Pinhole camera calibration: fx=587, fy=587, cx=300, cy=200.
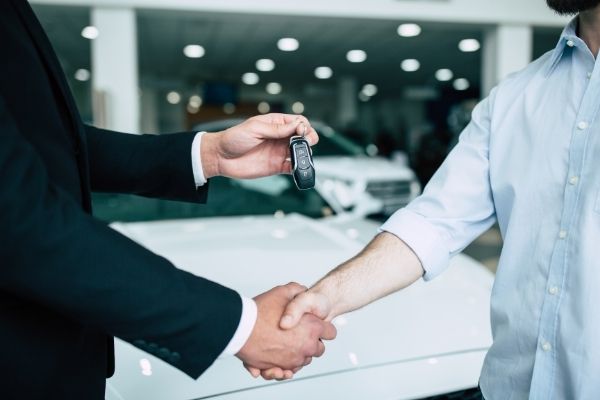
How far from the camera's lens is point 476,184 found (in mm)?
1263

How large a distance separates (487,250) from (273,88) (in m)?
13.9

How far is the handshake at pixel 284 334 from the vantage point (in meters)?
0.99

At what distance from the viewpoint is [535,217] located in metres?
1.11

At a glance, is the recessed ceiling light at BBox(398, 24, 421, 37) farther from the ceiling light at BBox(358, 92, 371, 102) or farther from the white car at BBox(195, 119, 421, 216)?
the ceiling light at BBox(358, 92, 371, 102)

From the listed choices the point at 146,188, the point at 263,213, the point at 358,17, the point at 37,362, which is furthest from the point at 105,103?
the point at 37,362

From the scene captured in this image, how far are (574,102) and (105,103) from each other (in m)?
5.30

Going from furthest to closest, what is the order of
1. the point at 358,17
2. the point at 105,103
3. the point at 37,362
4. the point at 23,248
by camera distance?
the point at 358,17 → the point at 105,103 → the point at 37,362 → the point at 23,248

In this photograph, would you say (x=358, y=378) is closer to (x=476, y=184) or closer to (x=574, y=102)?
(x=476, y=184)

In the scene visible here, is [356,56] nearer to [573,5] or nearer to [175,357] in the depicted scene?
[573,5]

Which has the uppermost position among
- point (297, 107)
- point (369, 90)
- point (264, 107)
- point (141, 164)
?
point (141, 164)

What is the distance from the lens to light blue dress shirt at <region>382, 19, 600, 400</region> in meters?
1.01

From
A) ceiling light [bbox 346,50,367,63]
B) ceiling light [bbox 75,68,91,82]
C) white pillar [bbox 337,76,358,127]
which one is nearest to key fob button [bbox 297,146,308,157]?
ceiling light [bbox 346,50,367,63]

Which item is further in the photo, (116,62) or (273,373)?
(116,62)

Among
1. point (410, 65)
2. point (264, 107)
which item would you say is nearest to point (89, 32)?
point (410, 65)
